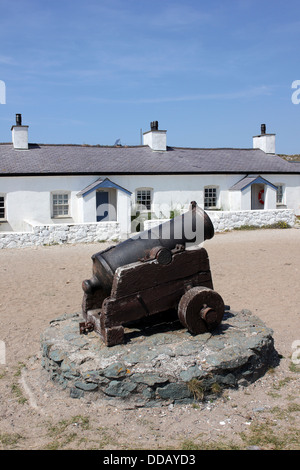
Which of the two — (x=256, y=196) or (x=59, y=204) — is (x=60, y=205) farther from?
(x=256, y=196)

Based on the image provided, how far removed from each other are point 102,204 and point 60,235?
15.6 ft

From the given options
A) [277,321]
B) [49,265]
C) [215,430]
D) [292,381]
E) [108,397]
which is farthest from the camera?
[49,265]

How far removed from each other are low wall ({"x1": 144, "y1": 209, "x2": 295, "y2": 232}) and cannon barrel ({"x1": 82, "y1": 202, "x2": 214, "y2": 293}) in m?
10.9

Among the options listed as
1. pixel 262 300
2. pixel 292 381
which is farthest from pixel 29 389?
pixel 262 300

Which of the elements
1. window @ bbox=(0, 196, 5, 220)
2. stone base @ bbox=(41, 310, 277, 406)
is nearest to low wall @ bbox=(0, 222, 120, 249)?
window @ bbox=(0, 196, 5, 220)

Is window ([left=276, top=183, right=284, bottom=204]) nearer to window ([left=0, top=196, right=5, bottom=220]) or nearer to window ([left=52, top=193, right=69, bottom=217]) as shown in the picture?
window ([left=52, top=193, right=69, bottom=217])

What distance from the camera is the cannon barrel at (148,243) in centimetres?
507

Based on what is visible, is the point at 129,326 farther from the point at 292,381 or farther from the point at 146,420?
the point at 292,381

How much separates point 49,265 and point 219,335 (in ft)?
22.0

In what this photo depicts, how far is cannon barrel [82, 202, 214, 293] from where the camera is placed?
5.07m

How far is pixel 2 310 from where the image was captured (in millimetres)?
7500

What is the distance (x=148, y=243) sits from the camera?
516 cm

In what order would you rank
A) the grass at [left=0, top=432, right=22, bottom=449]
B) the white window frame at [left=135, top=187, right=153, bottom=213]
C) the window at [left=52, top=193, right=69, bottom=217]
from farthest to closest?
1. the white window frame at [left=135, top=187, right=153, bottom=213]
2. the window at [left=52, top=193, right=69, bottom=217]
3. the grass at [left=0, top=432, right=22, bottom=449]

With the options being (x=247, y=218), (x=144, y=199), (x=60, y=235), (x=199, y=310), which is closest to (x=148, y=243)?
(x=199, y=310)
